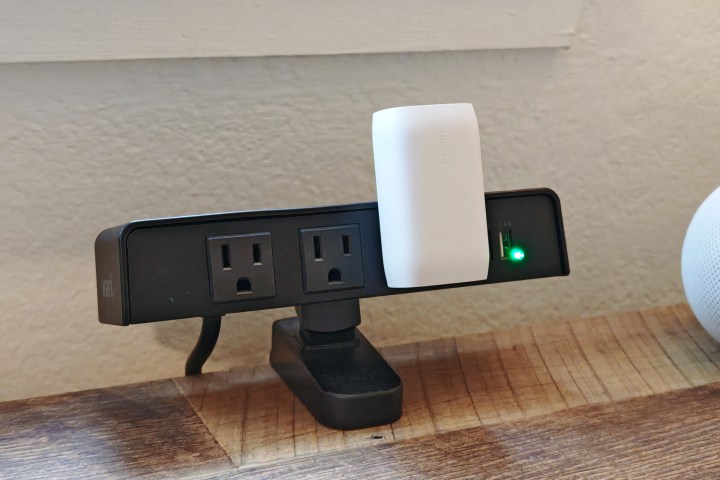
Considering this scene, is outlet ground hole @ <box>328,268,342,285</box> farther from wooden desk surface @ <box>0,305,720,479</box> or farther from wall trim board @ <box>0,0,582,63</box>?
wall trim board @ <box>0,0,582,63</box>

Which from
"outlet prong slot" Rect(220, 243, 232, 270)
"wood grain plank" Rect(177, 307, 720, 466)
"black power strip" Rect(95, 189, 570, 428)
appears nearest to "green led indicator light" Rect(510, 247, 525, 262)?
"black power strip" Rect(95, 189, 570, 428)

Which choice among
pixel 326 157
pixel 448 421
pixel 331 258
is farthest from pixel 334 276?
pixel 326 157

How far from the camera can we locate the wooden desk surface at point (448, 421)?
533mm

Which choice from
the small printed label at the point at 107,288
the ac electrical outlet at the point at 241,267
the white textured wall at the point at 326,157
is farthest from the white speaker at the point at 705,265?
the small printed label at the point at 107,288

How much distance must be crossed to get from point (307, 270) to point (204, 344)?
0.19 m

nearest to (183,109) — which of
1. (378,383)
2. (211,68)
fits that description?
(211,68)

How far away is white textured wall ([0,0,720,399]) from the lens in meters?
0.79

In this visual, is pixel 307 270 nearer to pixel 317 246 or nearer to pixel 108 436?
pixel 317 246

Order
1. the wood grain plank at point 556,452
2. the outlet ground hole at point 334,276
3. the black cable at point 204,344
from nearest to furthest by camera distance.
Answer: the wood grain plank at point 556,452
the outlet ground hole at point 334,276
the black cable at point 204,344

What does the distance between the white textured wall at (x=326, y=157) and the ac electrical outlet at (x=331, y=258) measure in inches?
10.2

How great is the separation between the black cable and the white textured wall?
8 cm

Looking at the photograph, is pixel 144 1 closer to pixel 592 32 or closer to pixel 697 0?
pixel 592 32

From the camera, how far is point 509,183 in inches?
36.5

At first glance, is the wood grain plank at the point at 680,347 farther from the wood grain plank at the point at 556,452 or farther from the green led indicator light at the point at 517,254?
the green led indicator light at the point at 517,254
